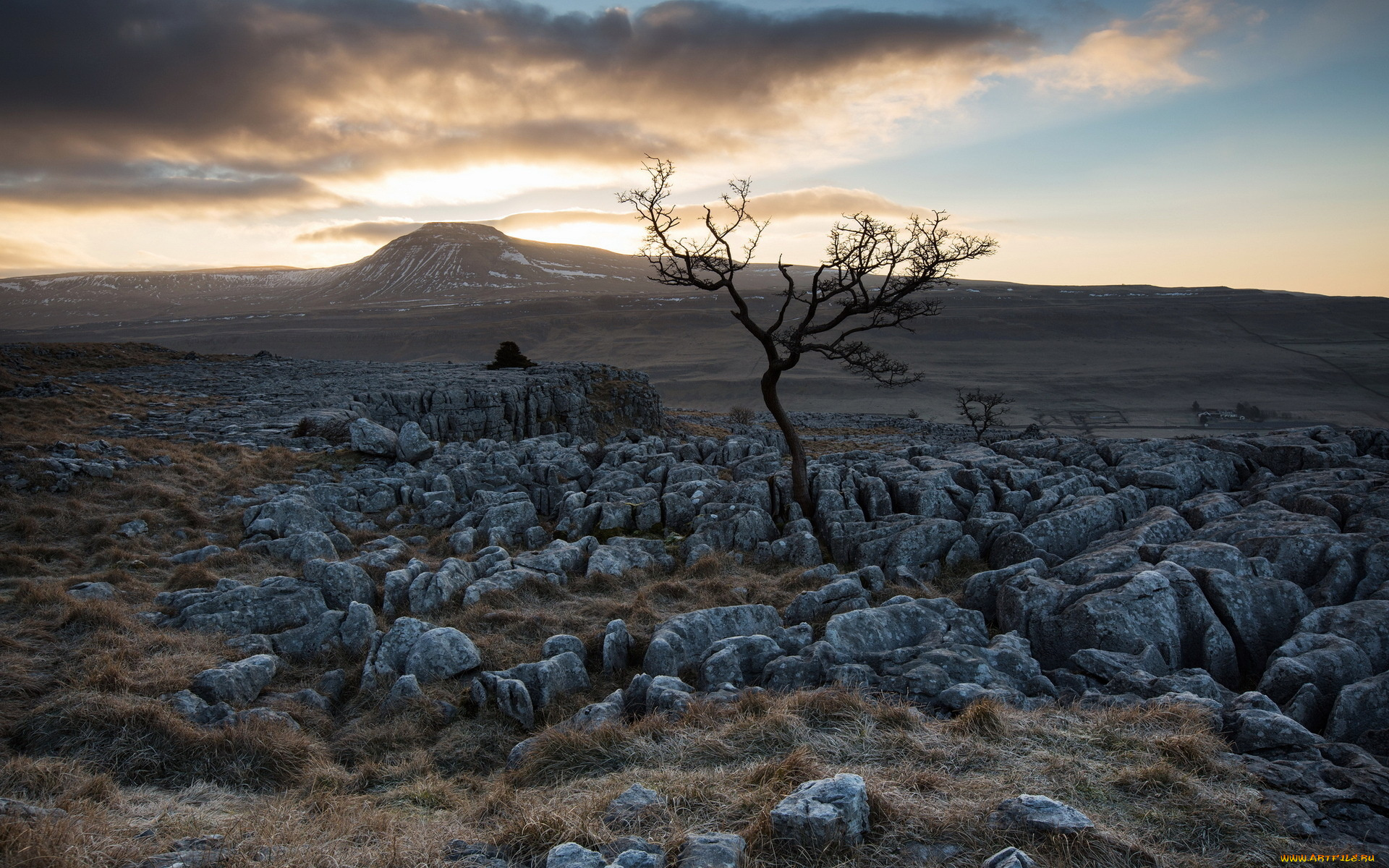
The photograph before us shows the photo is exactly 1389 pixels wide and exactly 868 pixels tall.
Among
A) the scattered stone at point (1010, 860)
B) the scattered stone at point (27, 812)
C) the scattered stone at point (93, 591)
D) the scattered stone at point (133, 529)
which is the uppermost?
the scattered stone at point (1010, 860)

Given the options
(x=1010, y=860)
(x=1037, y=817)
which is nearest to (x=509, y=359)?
(x=1037, y=817)

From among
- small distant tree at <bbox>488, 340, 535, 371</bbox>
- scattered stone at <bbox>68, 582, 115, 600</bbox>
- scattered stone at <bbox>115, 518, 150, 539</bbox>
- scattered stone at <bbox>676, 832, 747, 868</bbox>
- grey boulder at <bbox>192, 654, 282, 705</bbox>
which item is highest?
small distant tree at <bbox>488, 340, 535, 371</bbox>

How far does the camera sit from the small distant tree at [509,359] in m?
46.7

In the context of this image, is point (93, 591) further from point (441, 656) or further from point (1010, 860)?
point (1010, 860)

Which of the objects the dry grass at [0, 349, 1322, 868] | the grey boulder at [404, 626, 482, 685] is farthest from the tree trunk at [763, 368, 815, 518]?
the grey boulder at [404, 626, 482, 685]

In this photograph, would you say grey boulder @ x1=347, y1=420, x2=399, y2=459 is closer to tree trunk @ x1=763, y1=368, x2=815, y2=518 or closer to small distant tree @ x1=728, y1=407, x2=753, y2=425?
tree trunk @ x1=763, y1=368, x2=815, y2=518

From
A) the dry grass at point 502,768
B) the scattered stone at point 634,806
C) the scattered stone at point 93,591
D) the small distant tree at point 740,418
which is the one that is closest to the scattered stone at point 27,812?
the dry grass at point 502,768

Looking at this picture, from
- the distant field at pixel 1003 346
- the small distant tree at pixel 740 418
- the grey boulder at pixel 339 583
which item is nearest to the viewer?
the grey boulder at pixel 339 583

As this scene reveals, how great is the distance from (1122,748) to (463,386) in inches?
1186

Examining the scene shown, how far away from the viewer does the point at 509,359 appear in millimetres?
48000

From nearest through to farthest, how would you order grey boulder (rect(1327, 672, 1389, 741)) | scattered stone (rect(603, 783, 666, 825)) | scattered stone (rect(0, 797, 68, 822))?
scattered stone (rect(0, 797, 68, 822)), scattered stone (rect(603, 783, 666, 825)), grey boulder (rect(1327, 672, 1389, 741))

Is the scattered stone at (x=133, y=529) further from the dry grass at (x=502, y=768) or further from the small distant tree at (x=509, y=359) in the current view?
the small distant tree at (x=509, y=359)

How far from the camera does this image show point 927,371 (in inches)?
4503

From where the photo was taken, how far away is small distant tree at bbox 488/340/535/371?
46.7 meters
